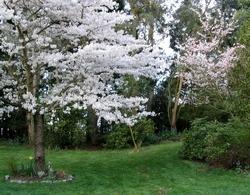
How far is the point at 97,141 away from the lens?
59.9ft

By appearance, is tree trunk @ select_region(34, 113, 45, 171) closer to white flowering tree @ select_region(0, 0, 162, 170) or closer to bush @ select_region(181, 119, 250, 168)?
white flowering tree @ select_region(0, 0, 162, 170)

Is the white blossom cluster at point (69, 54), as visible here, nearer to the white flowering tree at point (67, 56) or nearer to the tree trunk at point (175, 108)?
the white flowering tree at point (67, 56)

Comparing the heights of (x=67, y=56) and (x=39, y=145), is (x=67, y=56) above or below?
above

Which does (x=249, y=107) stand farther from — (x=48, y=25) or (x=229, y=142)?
(x=48, y=25)

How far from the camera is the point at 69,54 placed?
30.2ft

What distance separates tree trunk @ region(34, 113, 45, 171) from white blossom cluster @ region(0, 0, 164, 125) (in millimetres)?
430

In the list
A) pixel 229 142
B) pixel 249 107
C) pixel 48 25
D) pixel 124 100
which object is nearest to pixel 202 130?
pixel 229 142

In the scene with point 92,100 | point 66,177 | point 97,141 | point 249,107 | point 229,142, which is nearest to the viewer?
point 92,100

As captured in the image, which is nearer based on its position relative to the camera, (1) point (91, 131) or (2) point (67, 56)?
(2) point (67, 56)

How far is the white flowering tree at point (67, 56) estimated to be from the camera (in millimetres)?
9211

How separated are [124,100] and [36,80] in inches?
75.8

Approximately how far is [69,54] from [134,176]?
10.2 ft

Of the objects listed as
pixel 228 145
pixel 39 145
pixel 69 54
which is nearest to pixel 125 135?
pixel 228 145

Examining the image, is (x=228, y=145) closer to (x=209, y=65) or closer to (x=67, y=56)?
(x=209, y=65)
